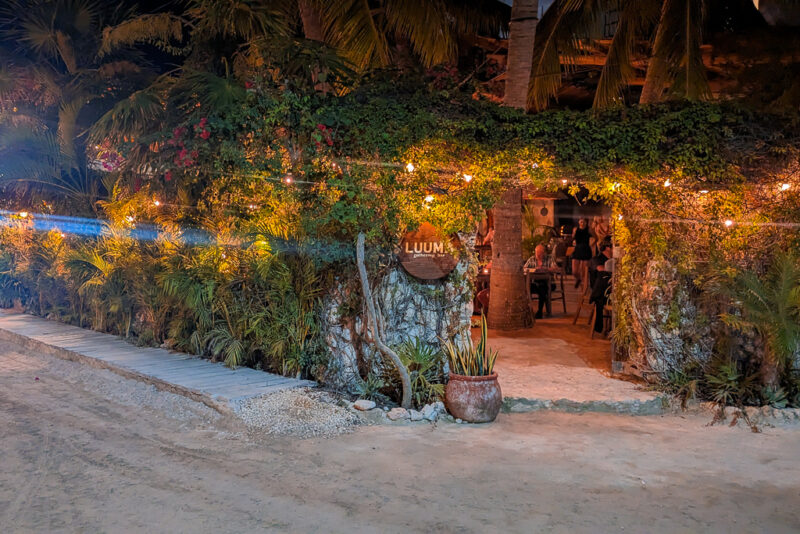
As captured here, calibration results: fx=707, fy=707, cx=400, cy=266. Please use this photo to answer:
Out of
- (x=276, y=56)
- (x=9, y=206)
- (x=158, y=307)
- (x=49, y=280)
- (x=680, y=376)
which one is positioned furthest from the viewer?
(x=9, y=206)

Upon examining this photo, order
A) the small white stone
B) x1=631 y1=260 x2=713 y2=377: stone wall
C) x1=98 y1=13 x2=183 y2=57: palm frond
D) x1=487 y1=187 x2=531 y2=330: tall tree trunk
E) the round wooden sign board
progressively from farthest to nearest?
x1=98 y1=13 x2=183 y2=57: palm frond
x1=487 y1=187 x2=531 y2=330: tall tree trunk
x1=631 y1=260 x2=713 y2=377: stone wall
the round wooden sign board
the small white stone

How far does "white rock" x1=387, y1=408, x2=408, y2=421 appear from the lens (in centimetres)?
737

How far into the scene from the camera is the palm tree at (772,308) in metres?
7.59

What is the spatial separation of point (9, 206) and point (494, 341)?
439 inches

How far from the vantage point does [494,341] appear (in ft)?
38.1

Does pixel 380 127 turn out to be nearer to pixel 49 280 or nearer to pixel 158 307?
pixel 158 307

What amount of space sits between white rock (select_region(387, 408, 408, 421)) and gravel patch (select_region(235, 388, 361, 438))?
337 mm

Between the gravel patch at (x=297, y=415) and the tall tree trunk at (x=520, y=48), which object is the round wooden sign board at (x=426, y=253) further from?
the tall tree trunk at (x=520, y=48)

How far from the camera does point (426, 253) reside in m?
8.12

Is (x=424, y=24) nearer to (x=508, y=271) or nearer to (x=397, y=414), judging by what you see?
(x=508, y=271)

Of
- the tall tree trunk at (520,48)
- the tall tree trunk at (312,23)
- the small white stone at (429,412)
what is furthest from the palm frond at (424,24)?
the small white stone at (429,412)

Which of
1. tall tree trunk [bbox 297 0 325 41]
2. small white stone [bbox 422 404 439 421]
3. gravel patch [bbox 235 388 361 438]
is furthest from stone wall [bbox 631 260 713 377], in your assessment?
tall tree trunk [bbox 297 0 325 41]

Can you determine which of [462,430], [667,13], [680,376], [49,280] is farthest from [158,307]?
[667,13]

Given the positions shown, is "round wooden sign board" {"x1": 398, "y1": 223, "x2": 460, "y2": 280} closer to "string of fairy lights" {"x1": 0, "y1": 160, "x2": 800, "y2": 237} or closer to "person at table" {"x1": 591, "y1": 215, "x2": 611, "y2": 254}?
"string of fairy lights" {"x1": 0, "y1": 160, "x2": 800, "y2": 237}
